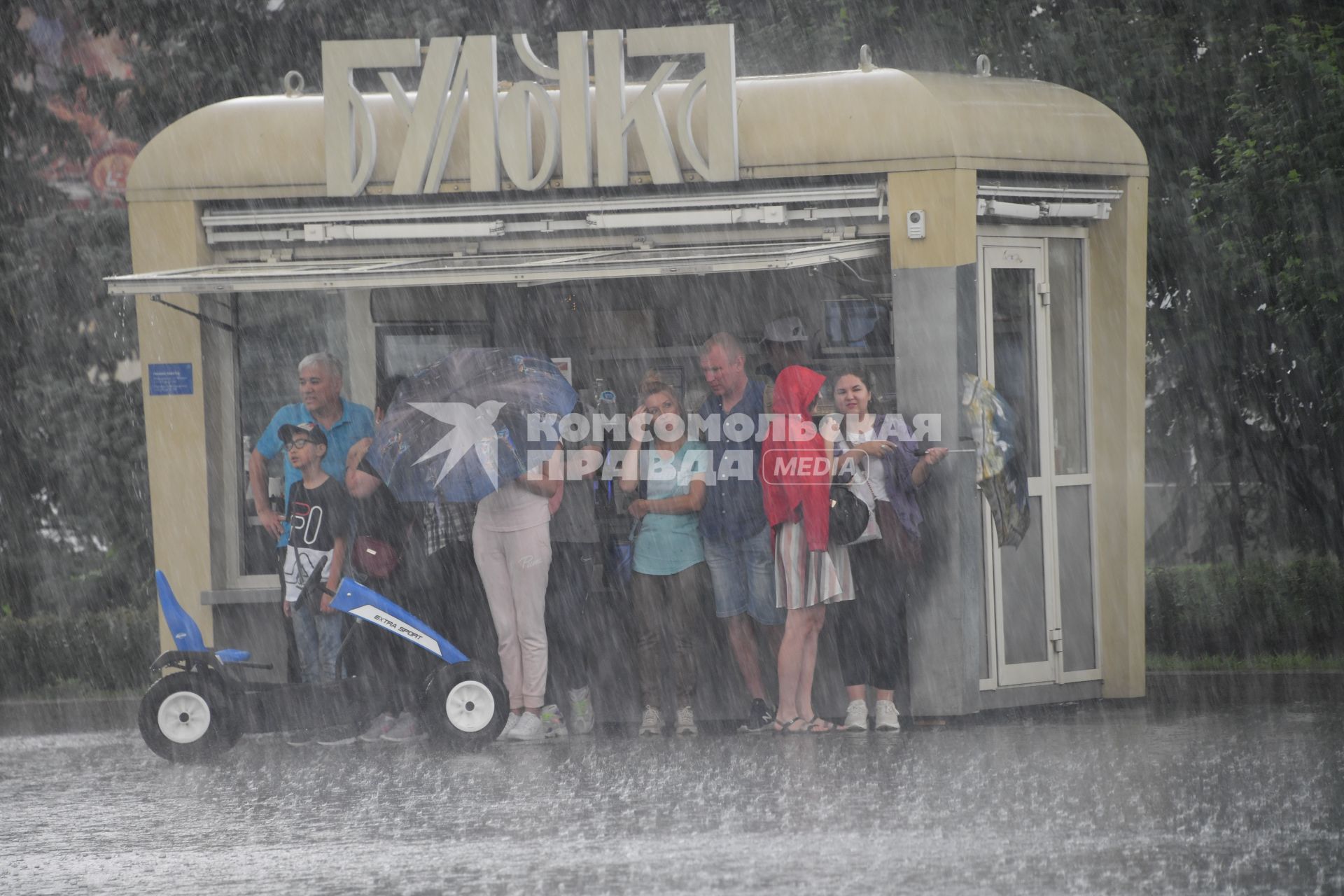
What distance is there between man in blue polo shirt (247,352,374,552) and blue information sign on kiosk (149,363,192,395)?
1.95 ft

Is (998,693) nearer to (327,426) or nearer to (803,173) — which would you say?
(803,173)

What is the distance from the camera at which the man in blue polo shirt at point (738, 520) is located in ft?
34.6

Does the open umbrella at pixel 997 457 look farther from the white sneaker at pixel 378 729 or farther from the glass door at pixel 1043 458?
the white sneaker at pixel 378 729

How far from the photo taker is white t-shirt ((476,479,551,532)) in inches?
419

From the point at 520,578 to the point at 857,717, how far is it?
196cm

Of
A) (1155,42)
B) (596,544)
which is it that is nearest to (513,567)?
(596,544)

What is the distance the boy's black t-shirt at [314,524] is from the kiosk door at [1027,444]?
3697mm

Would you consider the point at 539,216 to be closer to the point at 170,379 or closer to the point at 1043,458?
the point at 170,379

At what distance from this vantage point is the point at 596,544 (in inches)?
443

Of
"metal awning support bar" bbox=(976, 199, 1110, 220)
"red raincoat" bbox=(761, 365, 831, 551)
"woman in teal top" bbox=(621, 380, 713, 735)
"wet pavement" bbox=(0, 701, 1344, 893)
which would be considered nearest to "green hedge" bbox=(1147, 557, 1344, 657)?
"wet pavement" bbox=(0, 701, 1344, 893)

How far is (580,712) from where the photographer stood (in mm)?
10789

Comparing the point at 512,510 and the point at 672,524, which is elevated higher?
the point at 512,510

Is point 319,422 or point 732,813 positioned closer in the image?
point 732,813

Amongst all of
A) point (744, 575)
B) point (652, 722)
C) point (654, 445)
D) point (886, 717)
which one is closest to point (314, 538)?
point (654, 445)
